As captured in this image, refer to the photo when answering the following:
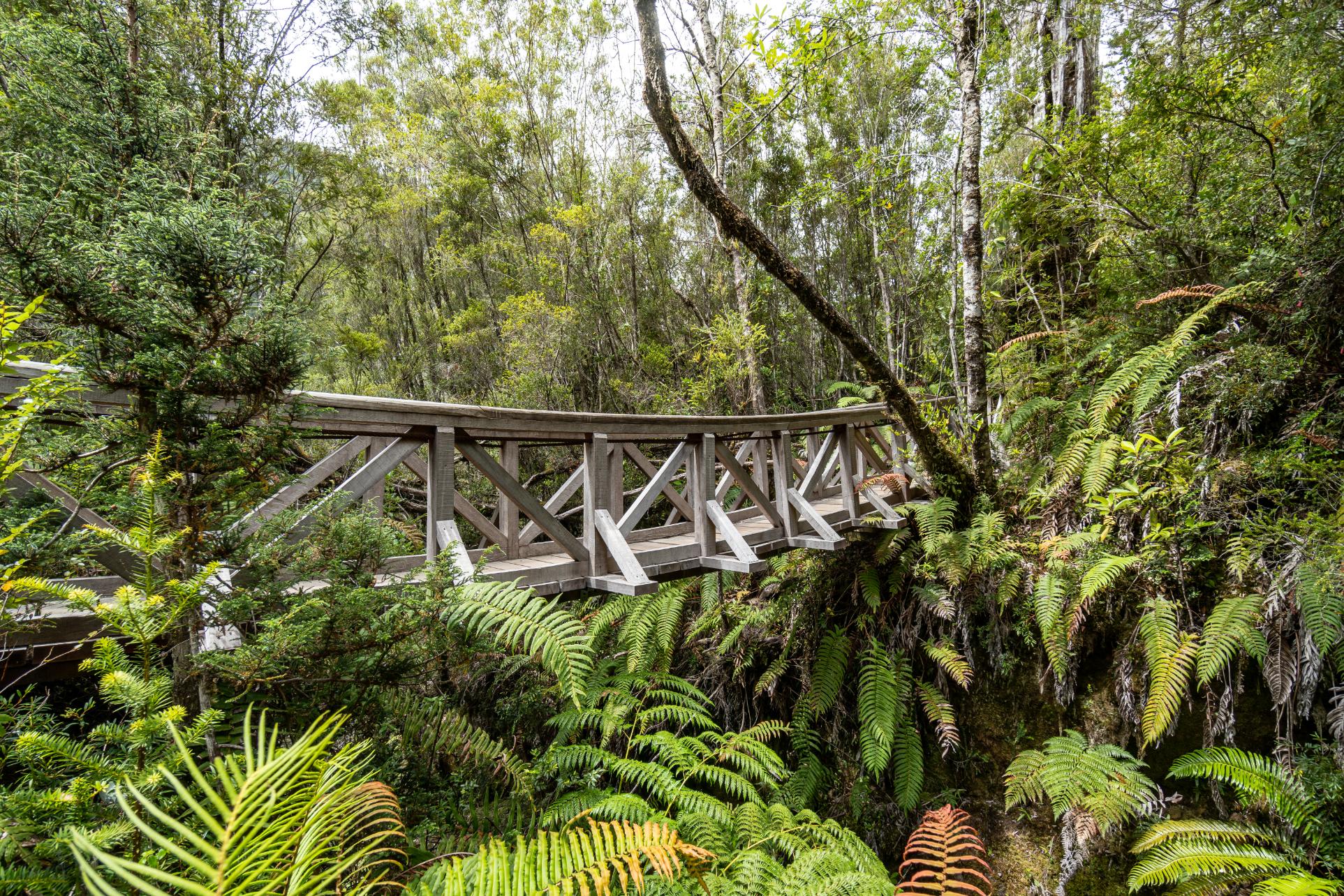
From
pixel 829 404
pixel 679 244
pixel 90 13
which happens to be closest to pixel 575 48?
pixel 679 244

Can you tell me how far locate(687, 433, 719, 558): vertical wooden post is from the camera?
385cm

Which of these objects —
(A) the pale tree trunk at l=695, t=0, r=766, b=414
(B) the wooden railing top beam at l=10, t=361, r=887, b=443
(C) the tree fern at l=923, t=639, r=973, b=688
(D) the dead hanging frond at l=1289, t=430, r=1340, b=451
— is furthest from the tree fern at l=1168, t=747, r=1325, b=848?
(A) the pale tree trunk at l=695, t=0, r=766, b=414

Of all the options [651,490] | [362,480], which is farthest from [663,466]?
[362,480]

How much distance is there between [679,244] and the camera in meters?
14.0

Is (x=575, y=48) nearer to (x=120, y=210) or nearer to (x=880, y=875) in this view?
(x=120, y=210)

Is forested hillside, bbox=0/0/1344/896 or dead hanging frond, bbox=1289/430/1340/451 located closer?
forested hillside, bbox=0/0/1344/896

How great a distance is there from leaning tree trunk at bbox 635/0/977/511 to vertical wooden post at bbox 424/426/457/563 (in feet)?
6.14

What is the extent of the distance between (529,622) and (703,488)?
90.0 inches

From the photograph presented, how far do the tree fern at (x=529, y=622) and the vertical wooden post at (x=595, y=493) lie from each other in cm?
129

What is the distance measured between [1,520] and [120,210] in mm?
893

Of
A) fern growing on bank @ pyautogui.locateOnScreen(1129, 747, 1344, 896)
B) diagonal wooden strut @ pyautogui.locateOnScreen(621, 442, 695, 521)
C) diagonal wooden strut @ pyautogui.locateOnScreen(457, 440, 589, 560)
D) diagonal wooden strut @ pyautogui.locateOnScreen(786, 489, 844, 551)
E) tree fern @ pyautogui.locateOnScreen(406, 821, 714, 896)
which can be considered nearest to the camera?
tree fern @ pyautogui.locateOnScreen(406, 821, 714, 896)

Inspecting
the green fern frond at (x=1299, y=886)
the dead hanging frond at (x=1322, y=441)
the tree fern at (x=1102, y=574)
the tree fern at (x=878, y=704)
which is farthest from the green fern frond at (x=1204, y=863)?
the dead hanging frond at (x=1322, y=441)

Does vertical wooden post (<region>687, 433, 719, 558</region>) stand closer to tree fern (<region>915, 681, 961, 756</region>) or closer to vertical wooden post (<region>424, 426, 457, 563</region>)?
vertical wooden post (<region>424, 426, 457, 563</region>)

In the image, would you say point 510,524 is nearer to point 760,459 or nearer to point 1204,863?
point 760,459
